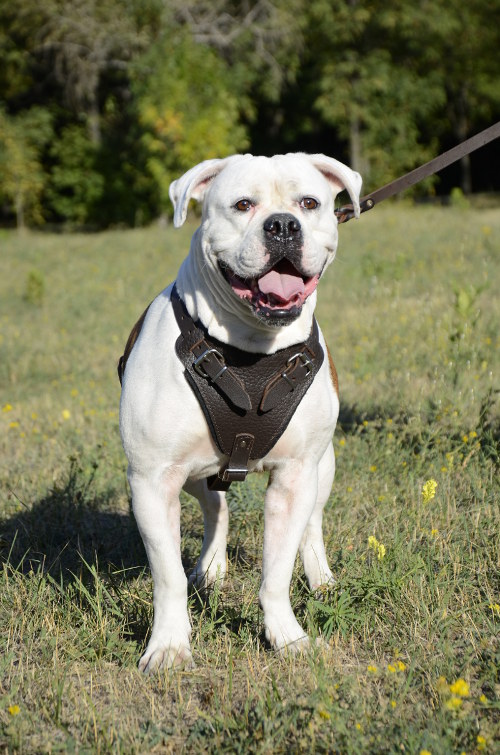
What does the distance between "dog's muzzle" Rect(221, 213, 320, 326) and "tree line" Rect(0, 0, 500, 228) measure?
19.2m

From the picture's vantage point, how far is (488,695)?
2.47 m

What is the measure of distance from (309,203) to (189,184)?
40 centimetres

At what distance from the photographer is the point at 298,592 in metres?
3.17

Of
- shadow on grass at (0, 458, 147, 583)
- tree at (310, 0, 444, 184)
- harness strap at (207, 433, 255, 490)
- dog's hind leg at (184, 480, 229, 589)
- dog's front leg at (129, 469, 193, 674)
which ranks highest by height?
harness strap at (207, 433, 255, 490)

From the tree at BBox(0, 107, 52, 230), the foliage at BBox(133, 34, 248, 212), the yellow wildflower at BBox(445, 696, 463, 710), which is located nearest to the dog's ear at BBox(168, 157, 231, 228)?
the yellow wildflower at BBox(445, 696, 463, 710)

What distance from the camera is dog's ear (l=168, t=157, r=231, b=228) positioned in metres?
2.80

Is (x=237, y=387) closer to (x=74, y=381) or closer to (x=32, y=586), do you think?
(x=32, y=586)

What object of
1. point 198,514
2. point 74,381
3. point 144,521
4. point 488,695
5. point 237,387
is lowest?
point 74,381

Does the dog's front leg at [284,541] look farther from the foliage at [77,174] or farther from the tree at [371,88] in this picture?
the foliage at [77,174]

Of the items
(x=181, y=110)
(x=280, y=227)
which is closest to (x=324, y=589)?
(x=280, y=227)

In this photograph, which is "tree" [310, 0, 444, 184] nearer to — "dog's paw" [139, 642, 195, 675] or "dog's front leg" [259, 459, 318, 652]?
"dog's front leg" [259, 459, 318, 652]

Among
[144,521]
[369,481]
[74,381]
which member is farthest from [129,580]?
[74,381]

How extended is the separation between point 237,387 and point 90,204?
2603cm

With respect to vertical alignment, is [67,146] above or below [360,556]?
below
